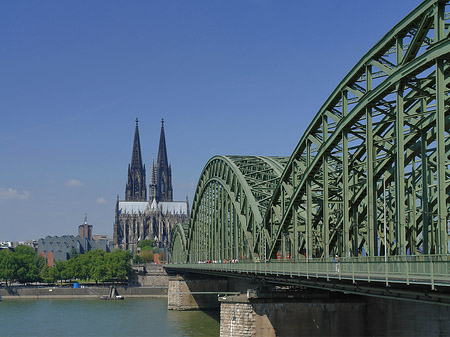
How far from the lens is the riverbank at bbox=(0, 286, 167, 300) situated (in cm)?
13488

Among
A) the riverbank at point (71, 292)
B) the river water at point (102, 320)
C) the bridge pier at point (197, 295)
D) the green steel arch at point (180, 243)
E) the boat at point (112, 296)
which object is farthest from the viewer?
the riverbank at point (71, 292)

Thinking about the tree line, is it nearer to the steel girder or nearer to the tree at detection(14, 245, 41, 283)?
the tree at detection(14, 245, 41, 283)

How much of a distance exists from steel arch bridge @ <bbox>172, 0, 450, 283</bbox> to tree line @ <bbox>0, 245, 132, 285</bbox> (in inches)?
3960

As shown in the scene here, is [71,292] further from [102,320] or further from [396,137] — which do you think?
[396,137]

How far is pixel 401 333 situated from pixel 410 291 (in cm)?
1633

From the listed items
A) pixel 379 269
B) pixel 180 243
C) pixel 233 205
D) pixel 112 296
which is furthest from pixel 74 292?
pixel 379 269

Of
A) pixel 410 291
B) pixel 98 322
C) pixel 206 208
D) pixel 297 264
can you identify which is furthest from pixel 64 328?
pixel 410 291

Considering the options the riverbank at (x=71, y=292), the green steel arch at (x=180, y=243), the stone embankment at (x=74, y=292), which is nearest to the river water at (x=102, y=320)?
the riverbank at (x=71, y=292)

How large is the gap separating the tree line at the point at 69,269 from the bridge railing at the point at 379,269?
123 metres

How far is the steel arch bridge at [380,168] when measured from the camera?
3144 cm

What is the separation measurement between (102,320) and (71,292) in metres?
49.8

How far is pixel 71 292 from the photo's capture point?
5389 inches

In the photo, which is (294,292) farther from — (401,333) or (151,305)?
(151,305)

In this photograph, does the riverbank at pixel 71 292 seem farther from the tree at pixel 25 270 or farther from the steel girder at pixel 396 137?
the steel girder at pixel 396 137
